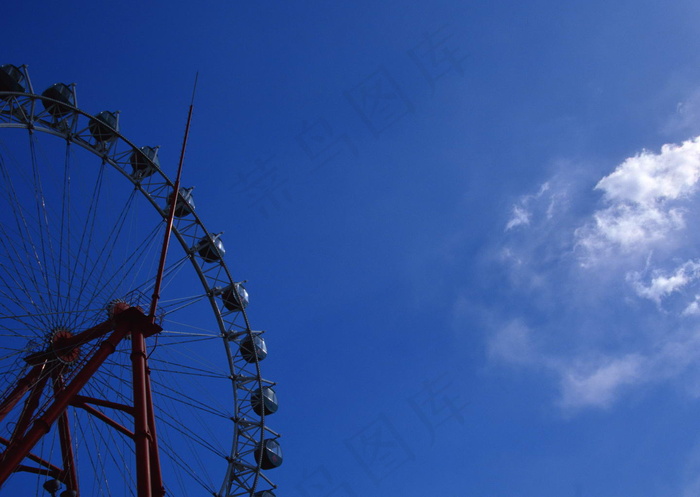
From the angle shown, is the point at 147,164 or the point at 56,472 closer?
the point at 56,472

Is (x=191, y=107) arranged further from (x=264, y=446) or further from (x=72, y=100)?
(x=264, y=446)

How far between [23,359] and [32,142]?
6.17 metres

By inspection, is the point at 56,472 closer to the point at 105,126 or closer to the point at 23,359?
the point at 23,359

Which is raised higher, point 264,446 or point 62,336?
point 62,336

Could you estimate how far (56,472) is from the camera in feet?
67.4

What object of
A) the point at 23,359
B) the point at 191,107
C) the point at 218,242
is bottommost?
the point at 23,359

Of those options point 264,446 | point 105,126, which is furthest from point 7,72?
point 264,446

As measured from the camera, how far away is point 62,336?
19547 millimetres

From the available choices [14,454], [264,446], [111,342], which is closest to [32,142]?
[111,342]

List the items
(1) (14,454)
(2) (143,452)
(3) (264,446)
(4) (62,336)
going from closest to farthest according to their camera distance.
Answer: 1. (1) (14,454)
2. (2) (143,452)
3. (4) (62,336)
4. (3) (264,446)

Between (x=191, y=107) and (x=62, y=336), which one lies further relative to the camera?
(x=191, y=107)

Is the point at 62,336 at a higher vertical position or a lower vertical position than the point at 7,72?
lower

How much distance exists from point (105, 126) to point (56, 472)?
10952mm

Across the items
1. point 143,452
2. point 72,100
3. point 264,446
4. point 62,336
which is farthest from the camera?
point 264,446
